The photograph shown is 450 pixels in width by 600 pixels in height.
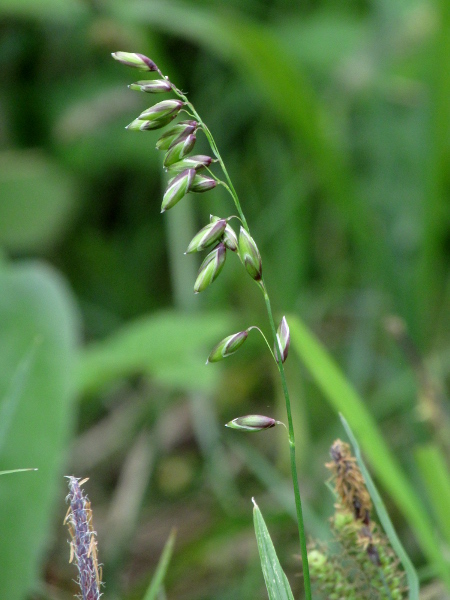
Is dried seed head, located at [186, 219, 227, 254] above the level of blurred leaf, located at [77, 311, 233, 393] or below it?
above

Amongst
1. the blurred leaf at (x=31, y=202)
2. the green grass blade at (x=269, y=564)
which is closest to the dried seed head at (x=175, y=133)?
the green grass blade at (x=269, y=564)

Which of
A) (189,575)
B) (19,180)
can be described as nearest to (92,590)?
(189,575)

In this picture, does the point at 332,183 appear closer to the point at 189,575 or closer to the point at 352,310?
the point at 352,310

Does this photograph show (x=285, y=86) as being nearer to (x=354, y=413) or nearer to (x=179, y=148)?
(x=354, y=413)

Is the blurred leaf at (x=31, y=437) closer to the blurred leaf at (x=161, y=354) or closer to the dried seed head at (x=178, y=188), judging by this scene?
the blurred leaf at (x=161, y=354)

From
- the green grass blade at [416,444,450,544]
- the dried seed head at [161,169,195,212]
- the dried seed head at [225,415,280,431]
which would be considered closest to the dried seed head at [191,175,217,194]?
the dried seed head at [161,169,195,212]

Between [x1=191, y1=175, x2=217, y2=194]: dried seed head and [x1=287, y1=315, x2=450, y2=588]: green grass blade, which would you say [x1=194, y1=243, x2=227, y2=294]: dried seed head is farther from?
[x1=287, y1=315, x2=450, y2=588]: green grass blade

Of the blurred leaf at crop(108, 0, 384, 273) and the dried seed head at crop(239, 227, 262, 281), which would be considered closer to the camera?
the dried seed head at crop(239, 227, 262, 281)
